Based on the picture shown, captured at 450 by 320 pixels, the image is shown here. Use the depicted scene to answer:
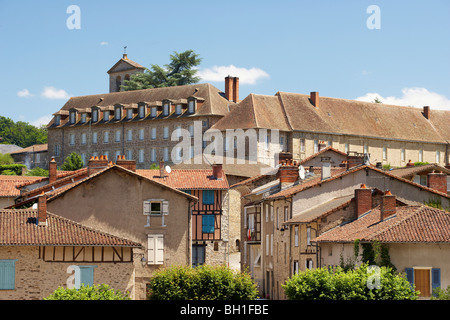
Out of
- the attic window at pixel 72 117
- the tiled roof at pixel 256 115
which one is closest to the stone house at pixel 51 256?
the tiled roof at pixel 256 115

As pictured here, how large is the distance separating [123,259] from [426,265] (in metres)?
11.0

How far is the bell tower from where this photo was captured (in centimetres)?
11812

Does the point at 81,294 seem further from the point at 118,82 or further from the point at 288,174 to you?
the point at 118,82

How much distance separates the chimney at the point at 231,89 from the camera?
95.6 metres

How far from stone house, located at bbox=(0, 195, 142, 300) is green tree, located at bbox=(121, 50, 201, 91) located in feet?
220

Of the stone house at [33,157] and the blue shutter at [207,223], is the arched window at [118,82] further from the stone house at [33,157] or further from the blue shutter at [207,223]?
the blue shutter at [207,223]

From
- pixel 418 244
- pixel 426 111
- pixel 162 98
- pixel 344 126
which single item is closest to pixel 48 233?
pixel 418 244

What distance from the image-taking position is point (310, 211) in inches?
1629

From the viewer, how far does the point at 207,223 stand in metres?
52.0

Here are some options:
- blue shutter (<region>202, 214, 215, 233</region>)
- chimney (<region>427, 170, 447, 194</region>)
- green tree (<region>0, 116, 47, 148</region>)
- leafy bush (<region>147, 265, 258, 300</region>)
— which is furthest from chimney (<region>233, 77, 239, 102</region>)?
leafy bush (<region>147, 265, 258, 300</region>)

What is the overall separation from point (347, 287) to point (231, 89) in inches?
2665

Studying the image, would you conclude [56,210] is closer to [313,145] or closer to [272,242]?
[272,242]

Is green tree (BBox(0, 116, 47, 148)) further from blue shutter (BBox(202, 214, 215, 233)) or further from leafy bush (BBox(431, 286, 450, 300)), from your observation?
leafy bush (BBox(431, 286, 450, 300))

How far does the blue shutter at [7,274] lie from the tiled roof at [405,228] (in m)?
11.0
